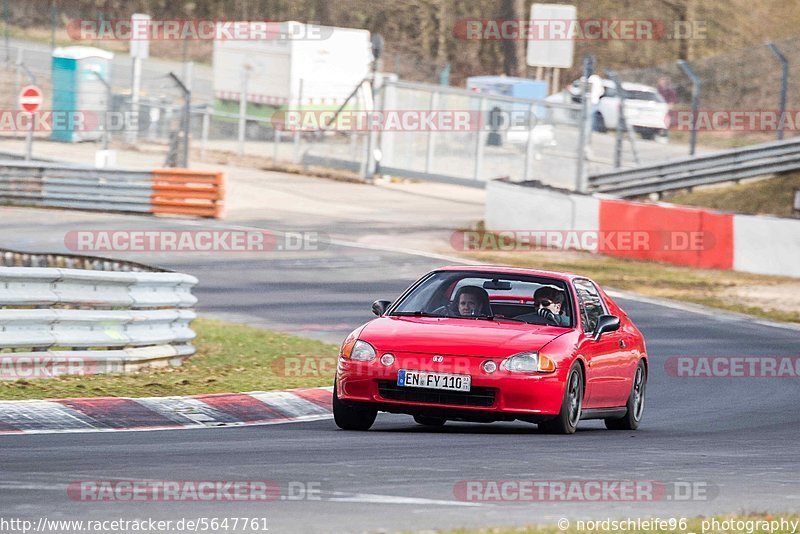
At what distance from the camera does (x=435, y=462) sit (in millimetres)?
8188

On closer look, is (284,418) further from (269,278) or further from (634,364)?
(269,278)

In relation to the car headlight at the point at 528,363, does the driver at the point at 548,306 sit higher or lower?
higher

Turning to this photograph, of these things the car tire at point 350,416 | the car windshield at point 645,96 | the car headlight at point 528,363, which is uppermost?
the car windshield at point 645,96

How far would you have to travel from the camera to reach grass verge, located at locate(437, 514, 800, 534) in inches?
239

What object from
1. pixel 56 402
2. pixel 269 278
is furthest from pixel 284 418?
pixel 269 278

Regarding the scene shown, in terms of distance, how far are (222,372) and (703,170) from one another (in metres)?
18.9

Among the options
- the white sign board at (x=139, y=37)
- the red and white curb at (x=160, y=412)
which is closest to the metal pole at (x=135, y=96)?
the white sign board at (x=139, y=37)

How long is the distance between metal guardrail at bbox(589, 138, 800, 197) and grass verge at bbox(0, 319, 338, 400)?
15274mm

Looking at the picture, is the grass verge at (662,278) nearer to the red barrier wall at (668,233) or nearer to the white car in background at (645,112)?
the red barrier wall at (668,233)

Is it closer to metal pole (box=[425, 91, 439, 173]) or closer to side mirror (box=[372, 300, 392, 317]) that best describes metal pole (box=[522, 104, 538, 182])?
metal pole (box=[425, 91, 439, 173])

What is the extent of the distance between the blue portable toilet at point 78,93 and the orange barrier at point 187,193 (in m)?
9.29

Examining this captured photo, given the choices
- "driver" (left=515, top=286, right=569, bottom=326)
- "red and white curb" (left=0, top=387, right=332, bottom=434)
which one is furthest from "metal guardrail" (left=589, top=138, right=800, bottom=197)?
"driver" (left=515, top=286, right=569, bottom=326)

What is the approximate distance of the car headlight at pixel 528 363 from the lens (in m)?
9.80

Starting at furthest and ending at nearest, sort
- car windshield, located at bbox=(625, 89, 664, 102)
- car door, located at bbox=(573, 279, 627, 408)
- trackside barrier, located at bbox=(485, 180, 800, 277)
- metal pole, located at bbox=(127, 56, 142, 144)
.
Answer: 1. metal pole, located at bbox=(127, 56, 142, 144)
2. car windshield, located at bbox=(625, 89, 664, 102)
3. trackside barrier, located at bbox=(485, 180, 800, 277)
4. car door, located at bbox=(573, 279, 627, 408)
